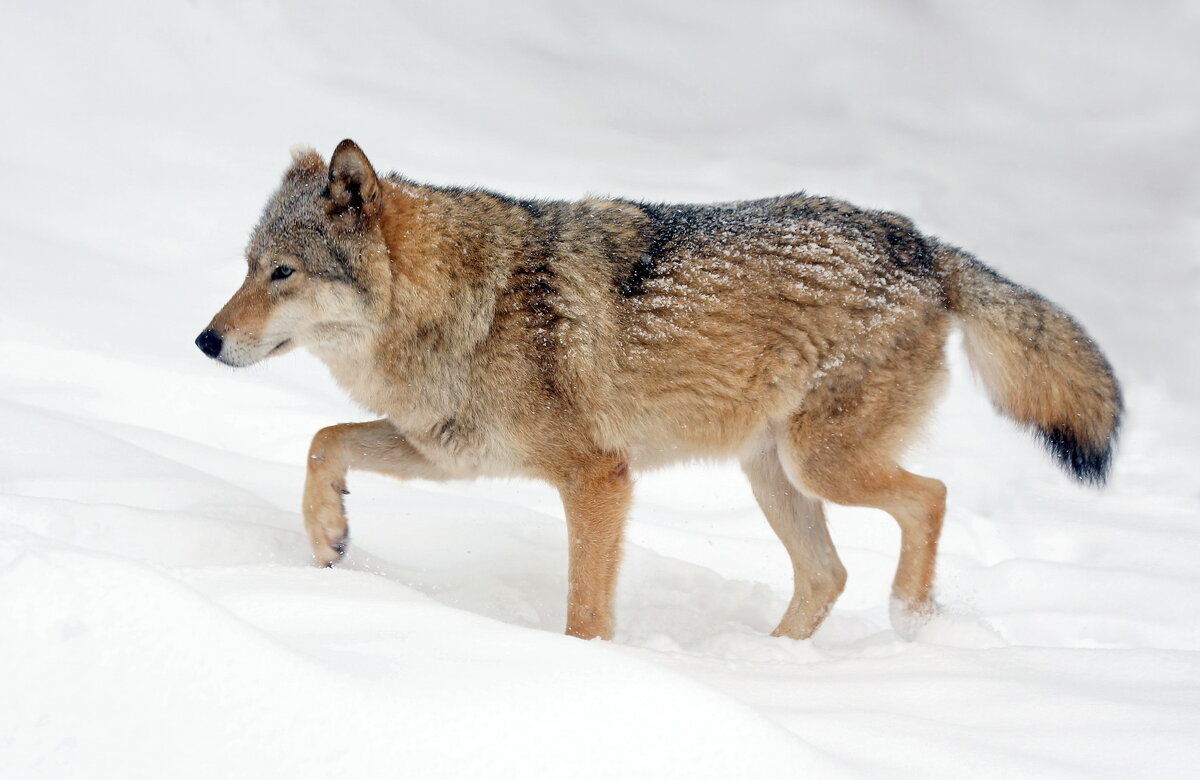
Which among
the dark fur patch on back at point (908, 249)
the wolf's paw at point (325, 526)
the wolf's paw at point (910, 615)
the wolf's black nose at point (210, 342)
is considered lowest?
the wolf's paw at point (325, 526)

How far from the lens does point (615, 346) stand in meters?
3.70

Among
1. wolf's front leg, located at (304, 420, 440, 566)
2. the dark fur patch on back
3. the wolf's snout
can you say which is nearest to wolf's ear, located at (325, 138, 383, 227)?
the wolf's snout

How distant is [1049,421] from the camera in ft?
12.8

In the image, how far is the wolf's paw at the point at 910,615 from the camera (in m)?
3.89

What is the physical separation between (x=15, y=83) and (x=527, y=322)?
38.3 ft

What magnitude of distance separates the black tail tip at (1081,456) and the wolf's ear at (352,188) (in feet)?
9.57

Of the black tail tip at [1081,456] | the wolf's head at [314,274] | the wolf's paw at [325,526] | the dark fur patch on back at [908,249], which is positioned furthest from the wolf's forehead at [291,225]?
the black tail tip at [1081,456]

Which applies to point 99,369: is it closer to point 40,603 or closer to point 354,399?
point 354,399

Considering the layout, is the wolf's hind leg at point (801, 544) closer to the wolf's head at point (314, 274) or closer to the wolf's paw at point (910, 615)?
the wolf's paw at point (910, 615)

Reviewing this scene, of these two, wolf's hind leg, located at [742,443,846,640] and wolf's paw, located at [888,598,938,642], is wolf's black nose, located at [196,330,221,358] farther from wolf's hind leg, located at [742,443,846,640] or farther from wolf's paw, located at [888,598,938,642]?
wolf's paw, located at [888,598,938,642]

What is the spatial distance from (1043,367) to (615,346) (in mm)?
1805

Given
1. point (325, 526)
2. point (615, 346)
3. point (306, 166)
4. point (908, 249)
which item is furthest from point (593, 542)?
point (306, 166)

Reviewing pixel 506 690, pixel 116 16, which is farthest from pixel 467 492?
pixel 116 16

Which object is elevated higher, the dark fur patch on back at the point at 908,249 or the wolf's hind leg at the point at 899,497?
the dark fur patch on back at the point at 908,249
